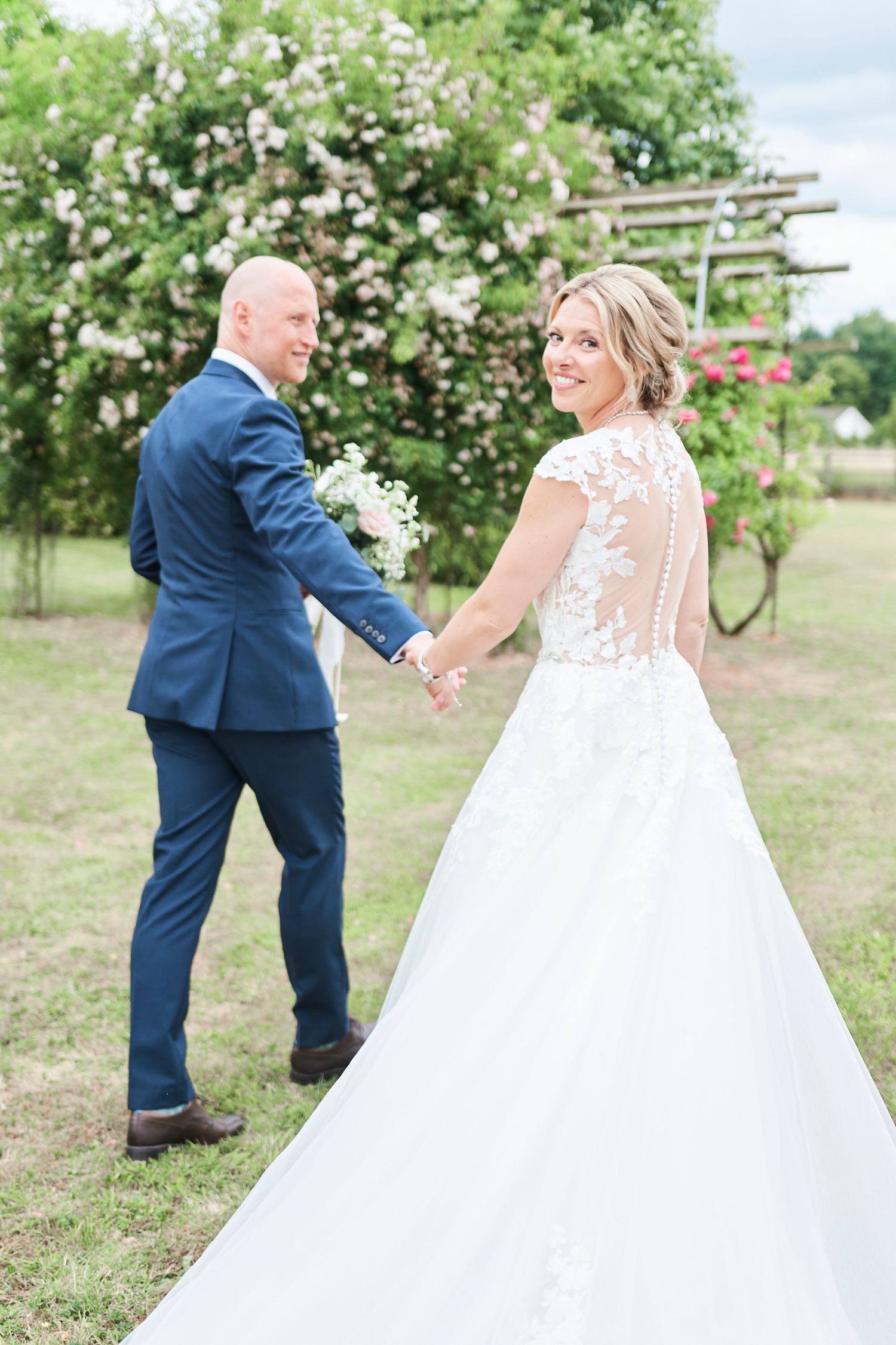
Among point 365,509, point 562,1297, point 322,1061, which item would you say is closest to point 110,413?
point 365,509

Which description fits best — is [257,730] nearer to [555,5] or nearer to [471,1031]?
[471,1031]

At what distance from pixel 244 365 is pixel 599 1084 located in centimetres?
196

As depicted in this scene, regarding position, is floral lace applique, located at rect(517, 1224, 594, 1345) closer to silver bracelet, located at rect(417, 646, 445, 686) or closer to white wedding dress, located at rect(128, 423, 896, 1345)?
white wedding dress, located at rect(128, 423, 896, 1345)

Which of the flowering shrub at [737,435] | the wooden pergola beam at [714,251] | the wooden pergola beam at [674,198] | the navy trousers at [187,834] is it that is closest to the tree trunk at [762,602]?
the flowering shrub at [737,435]

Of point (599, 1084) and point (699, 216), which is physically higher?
point (699, 216)

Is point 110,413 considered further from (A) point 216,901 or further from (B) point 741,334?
(A) point 216,901

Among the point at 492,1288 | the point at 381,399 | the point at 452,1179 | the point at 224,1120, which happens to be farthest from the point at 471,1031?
the point at 381,399

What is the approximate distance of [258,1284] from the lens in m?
2.10

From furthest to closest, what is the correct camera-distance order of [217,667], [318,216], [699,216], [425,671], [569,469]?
[699,216] → [318,216] → [217,667] → [425,671] → [569,469]

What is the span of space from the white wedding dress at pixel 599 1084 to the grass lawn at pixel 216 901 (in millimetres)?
654

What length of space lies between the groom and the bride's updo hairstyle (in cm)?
79

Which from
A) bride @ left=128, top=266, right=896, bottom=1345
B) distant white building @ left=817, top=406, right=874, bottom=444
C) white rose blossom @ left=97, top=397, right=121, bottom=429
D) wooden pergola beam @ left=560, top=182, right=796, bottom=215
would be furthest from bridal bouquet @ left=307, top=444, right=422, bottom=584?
distant white building @ left=817, top=406, right=874, bottom=444

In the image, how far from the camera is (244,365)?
3.02 metres

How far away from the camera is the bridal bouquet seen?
133 inches
